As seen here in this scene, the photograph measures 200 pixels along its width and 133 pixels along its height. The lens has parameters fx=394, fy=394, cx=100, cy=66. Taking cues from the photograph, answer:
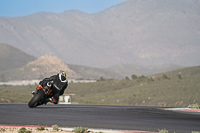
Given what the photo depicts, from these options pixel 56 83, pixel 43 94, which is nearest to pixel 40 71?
pixel 56 83

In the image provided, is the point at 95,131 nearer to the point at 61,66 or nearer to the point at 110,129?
the point at 110,129

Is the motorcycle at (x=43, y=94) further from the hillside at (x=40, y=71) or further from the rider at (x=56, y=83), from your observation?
the hillside at (x=40, y=71)

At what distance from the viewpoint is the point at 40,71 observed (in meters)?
161

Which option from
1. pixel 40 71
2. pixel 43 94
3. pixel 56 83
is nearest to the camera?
pixel 43 94

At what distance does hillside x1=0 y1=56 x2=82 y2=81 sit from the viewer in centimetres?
15738

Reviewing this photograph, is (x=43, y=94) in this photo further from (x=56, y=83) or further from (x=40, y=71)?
(x=40, y=71)

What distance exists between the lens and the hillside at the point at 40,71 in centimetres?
15738

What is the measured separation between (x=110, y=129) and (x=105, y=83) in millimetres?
83537

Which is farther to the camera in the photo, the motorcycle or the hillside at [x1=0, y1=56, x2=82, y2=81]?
the hillside at [x1=0, y1=56, x2=82, y2=81]

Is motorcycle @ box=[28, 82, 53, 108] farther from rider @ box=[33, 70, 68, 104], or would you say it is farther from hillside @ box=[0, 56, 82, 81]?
hillside @ box=[0, 56, 82, 81]

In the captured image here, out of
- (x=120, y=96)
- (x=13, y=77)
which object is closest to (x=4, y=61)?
(x=13, y=77)

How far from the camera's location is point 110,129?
14.0 m

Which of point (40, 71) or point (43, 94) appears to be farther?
point (40, 71)

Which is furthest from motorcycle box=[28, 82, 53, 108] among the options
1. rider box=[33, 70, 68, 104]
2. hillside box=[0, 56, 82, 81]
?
hillside box=[0, 56, 82, 81]
